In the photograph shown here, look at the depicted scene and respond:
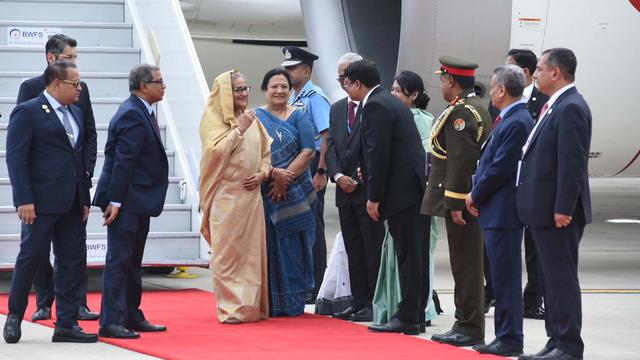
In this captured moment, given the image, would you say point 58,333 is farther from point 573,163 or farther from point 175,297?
point 573,163

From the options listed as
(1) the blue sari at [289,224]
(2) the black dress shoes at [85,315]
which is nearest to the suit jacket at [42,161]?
(2) the black dress shoes at [85,315]

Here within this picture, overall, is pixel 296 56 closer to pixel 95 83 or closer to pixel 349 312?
pixel 349 312

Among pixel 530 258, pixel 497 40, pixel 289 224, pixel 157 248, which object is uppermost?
pixel 497 40

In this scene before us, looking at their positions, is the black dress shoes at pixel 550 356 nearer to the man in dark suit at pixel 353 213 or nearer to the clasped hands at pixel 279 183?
the man in dark suit at pixel 353 213

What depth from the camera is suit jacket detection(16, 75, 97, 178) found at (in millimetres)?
7350

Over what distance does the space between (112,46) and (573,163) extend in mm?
5739

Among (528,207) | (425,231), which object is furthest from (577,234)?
(425,231)

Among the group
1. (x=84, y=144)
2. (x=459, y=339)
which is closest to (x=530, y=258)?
(x=459, y=339)

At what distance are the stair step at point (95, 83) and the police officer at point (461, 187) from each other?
3923 millimetres

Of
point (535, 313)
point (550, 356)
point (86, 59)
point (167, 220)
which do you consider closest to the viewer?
point (550, 356)

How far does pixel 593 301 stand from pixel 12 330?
145 inches

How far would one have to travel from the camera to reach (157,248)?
886 centimetres

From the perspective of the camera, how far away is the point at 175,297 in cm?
857

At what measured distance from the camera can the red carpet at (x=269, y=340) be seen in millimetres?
6324
